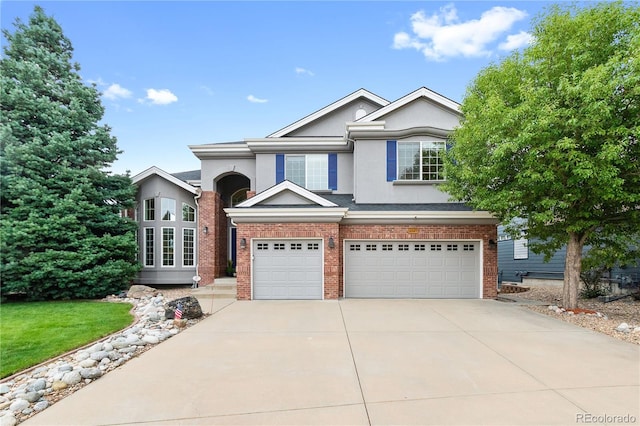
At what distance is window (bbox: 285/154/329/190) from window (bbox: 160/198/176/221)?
533 centimetres

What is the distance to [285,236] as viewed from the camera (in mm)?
10492

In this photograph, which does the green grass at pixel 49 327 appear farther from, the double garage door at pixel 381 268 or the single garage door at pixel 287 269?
the double garage door at pixel 381 268

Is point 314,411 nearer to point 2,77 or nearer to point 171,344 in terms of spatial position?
point 171,344

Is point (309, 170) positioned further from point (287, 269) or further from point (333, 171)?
point (287, 269)

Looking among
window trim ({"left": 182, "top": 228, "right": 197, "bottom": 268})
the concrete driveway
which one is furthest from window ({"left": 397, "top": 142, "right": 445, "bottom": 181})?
window trim ({"left": 182, "top": 228, "right": 197, "bottom": 268})

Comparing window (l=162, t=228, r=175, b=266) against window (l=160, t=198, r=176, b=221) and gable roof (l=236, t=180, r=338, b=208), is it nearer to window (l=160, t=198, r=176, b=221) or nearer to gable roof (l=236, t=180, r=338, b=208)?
window (l=160, t=198, r=176, b=221)

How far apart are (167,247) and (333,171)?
8006 mm

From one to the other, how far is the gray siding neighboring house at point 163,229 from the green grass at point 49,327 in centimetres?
319

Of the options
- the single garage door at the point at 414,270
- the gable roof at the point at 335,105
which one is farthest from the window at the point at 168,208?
the single garage door at the point at 414,270

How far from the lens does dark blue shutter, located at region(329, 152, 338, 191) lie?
13320 mm

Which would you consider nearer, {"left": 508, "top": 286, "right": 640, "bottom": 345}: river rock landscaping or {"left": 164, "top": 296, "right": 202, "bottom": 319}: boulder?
{"left": 508, "top": 286, "right": 640, "bottom": 345}: river rock landscaping

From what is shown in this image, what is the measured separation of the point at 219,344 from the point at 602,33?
11433 millimetres

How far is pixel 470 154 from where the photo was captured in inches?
354

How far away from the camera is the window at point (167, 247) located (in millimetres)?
13445
